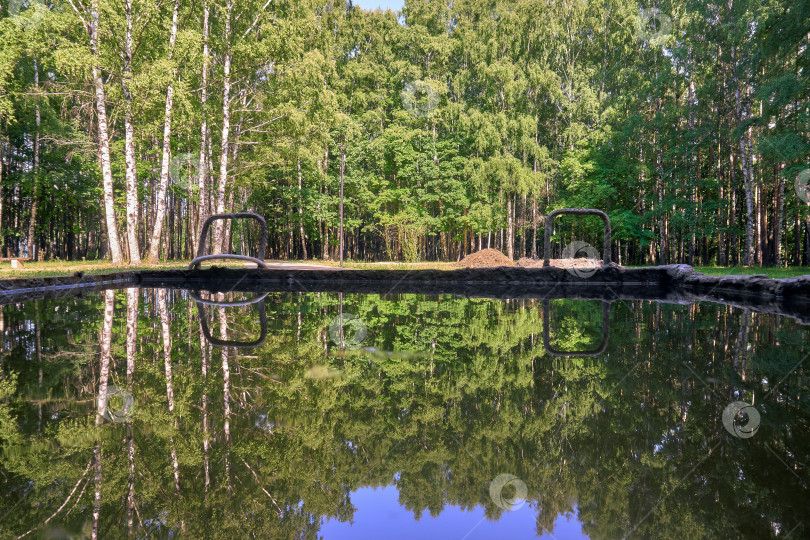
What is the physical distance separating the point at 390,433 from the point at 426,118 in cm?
2713

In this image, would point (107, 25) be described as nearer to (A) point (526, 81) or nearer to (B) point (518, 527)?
(B) point (518, 527)

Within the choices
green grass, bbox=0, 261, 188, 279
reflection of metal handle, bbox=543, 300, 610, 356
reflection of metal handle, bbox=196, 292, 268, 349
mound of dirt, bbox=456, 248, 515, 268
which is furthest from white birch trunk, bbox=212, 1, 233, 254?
reflection of metal handle, bbox=543, 300, 610, 356

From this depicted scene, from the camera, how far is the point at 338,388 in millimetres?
2598

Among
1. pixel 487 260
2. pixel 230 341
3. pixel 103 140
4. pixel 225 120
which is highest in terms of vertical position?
pixel 225 120

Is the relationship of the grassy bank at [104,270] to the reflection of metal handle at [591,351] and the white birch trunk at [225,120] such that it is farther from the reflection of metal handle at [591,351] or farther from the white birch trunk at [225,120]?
the reflection of metal handle at [591,351]

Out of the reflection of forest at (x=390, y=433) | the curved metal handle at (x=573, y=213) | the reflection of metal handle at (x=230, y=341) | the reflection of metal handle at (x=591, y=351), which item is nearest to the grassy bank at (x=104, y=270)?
the curved metal handle at (x=573, y=213)

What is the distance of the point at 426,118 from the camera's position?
27.3 meters

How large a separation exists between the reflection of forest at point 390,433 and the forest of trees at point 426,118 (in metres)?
12.4

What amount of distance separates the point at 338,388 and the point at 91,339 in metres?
2.59

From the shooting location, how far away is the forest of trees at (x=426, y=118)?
14.7 meters

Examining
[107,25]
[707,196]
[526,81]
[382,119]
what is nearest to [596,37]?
[526,81]

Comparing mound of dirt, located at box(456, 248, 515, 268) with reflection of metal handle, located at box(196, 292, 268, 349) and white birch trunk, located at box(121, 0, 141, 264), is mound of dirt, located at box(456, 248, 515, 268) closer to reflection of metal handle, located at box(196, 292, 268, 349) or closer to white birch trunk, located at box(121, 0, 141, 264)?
white birch trunk, located at box(121, 0, 141, 264)

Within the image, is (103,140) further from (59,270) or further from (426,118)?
(426,118)

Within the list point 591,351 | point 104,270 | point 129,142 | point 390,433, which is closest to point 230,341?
point 390,433
